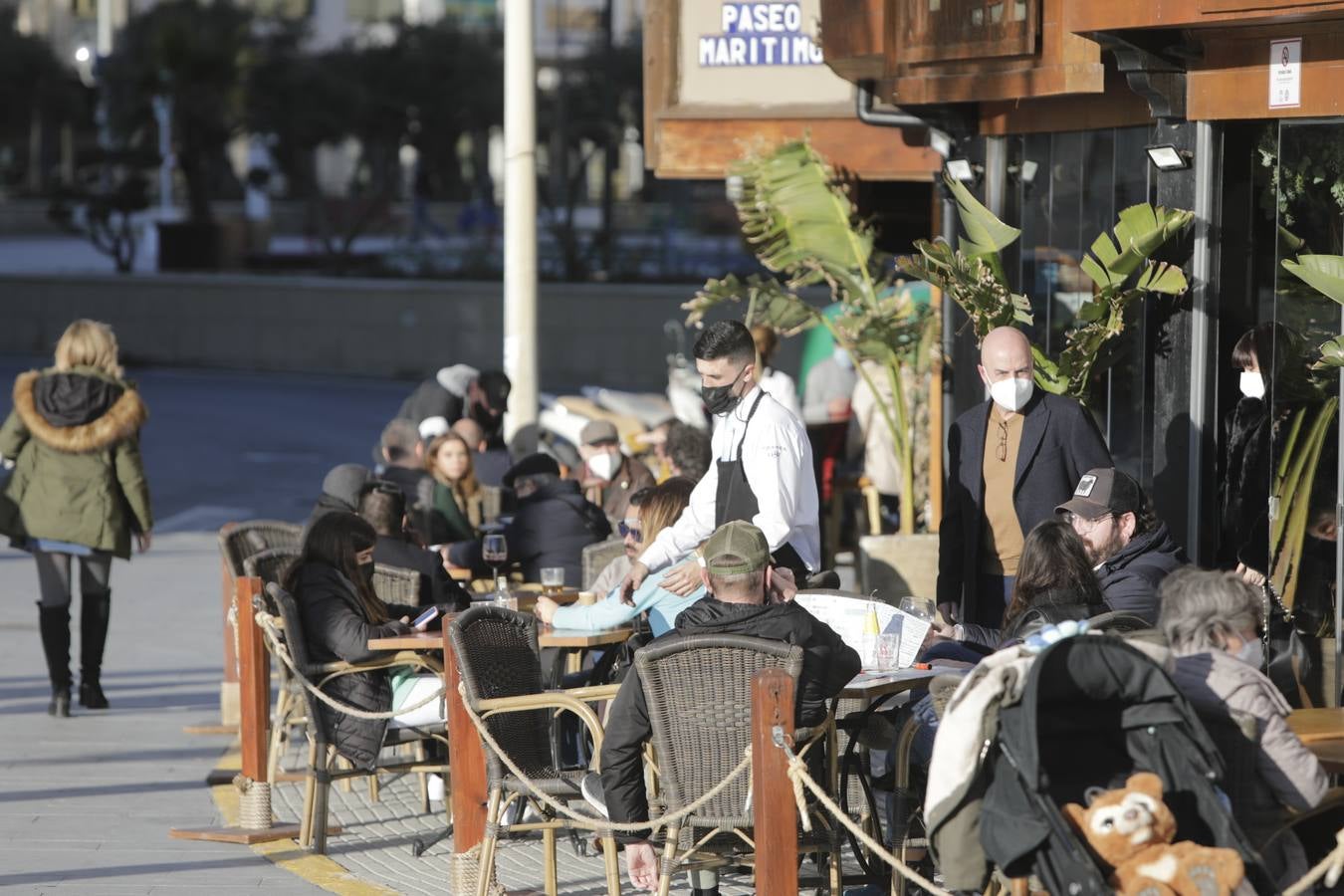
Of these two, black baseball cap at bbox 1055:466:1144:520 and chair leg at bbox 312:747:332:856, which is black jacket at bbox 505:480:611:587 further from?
black baseball cap at bbox 1055:466:1144:520

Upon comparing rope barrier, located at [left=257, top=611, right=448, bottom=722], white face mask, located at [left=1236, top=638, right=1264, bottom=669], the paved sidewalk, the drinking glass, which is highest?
white face mask, located at [left=1236, top=638, right=1264, bottom=669]

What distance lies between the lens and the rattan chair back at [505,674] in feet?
22.0

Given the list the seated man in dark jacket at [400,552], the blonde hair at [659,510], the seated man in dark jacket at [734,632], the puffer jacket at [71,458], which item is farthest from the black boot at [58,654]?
the seated man in dark jacket at [734,632]

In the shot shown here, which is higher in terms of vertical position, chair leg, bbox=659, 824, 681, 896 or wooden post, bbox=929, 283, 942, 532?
wooden post, bbox=929, 283, 942, 532

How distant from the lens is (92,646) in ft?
33.7

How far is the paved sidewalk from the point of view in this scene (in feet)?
24.7

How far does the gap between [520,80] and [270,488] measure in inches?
290

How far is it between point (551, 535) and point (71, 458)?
97.5 inches

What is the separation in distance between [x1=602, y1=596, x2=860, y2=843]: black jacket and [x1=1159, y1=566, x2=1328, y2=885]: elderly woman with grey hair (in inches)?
42.2

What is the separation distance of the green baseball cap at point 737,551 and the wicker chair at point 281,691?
253 cm

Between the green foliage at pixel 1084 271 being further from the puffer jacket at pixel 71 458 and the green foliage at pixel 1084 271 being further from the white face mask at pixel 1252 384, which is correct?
the puffer jacket at pixel 71 458

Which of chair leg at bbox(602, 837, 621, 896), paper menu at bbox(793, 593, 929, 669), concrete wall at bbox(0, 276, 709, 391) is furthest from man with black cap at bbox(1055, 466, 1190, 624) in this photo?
concrete wall at bbox(0, 276, 709, 391)

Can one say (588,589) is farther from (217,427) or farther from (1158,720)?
(217,427)

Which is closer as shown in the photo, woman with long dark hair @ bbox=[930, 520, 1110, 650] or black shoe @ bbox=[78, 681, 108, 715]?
woman with long dark hair @ bbox=[930, 520, 1110, 650]
